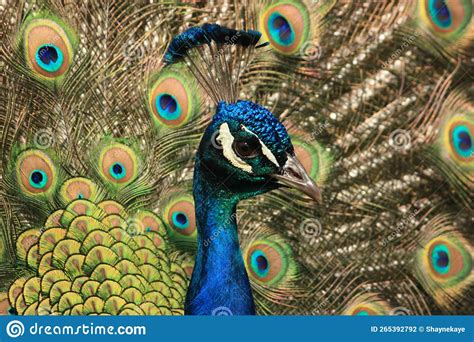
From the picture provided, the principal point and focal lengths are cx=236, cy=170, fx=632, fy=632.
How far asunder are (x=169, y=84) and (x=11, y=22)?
680 mm

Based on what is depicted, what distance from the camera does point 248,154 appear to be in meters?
2.14

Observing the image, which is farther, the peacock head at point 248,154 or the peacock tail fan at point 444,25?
the peacock tail fan at point 444,25

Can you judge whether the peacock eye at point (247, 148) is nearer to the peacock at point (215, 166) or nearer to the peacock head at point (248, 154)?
the peacock head at point (248, 154)

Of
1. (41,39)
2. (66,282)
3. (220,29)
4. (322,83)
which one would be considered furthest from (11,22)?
(322,83)

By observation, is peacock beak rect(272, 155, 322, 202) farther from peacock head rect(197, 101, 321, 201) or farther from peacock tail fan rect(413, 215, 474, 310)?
peacock tail fan rect(413, 215, 474, 310)

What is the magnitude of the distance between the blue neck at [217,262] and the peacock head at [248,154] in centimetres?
5

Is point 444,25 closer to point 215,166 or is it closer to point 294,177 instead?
point 294,177

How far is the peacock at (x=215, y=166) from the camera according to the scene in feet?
7.64

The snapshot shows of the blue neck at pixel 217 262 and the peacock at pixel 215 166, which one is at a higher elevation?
the peacock at pixel 215 166

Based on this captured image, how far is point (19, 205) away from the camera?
8.32 feet

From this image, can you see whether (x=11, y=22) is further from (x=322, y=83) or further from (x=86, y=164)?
(x=322, y=83)

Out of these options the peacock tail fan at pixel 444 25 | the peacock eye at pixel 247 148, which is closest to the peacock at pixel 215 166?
the peacock tail fan at pixel 444 25

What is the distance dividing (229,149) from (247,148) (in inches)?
2.8

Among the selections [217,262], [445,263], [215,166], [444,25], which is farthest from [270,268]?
[444,25]
